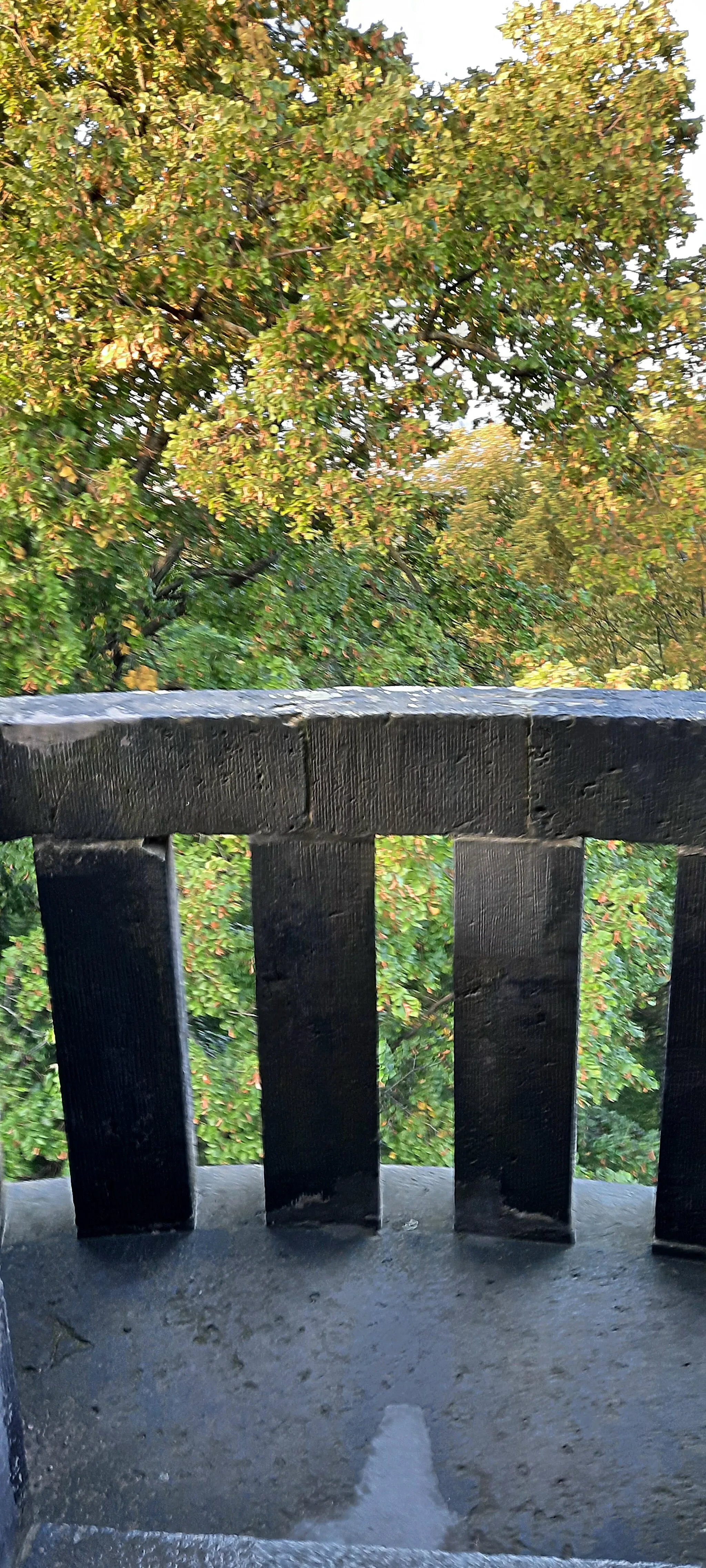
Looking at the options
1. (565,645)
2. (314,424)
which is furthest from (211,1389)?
(565,645)

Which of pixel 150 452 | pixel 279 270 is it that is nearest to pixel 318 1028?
pixel 279 270

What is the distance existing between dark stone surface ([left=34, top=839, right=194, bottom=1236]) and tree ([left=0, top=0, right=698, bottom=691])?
5.34 m

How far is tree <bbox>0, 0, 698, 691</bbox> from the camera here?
20.7ft

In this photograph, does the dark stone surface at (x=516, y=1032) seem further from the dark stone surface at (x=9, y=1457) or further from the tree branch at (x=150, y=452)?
the tree branch at (x=150, y=452)

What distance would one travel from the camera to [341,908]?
1250 mm

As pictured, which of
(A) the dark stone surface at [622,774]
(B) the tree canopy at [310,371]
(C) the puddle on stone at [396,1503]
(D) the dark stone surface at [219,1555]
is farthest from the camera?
(B) the tree canopy at [310,371]

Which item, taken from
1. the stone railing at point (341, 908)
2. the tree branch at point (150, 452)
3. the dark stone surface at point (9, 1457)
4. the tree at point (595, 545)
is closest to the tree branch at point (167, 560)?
the tree branch at point (150, 452)

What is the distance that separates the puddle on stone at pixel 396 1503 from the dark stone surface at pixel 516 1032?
A: 12.0 inches

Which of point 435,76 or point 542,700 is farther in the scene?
point 435,76

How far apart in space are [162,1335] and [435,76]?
8132 millimetres

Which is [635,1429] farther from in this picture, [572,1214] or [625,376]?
[625,376]

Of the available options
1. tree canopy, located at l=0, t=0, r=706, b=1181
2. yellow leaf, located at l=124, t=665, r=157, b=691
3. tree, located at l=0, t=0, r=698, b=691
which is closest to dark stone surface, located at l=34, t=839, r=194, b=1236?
tree canopy, located at l=0, t=0, r=706, b=1181

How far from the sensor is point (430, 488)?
7.94m

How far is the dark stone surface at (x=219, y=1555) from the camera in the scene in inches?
28.1
